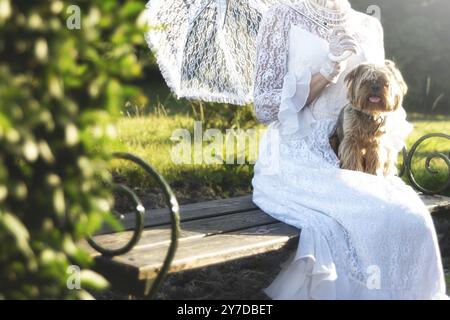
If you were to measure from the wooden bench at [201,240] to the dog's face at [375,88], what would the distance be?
0.77 m

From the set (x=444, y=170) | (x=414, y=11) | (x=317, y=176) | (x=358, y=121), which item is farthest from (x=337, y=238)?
(x=414, y=11)

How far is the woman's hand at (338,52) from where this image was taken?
4020mm

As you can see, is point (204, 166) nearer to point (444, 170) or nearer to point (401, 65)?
point (444, 170)

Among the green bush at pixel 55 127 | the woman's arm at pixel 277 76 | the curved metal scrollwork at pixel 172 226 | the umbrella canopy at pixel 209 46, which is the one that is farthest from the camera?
the umbrella canopy at pixel 209 46

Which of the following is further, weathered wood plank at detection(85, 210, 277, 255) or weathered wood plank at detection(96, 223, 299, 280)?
weathered wood plank at detection(85, 210, 277, 255)

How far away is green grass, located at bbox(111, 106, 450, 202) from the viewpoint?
5.40 metres

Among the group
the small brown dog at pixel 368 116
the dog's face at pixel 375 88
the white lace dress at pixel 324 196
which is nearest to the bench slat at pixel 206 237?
the white lace dress at pixel 324 196

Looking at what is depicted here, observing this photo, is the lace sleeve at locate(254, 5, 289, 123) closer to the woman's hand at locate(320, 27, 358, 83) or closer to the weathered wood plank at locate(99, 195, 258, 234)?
the woman's hand at locate(320, 27, 358, 83)

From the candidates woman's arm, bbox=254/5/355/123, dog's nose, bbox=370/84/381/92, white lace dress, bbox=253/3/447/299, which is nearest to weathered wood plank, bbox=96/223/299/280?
white lace dress, bbox=253/3/447/299

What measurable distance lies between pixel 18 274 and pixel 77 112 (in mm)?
541

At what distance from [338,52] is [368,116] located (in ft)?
1.24

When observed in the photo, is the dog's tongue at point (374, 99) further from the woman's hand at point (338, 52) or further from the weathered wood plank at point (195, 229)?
the weathered wood plank at point (195, 229)

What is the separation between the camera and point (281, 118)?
420 cm

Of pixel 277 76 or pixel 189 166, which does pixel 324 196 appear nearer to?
pixel 277 76
